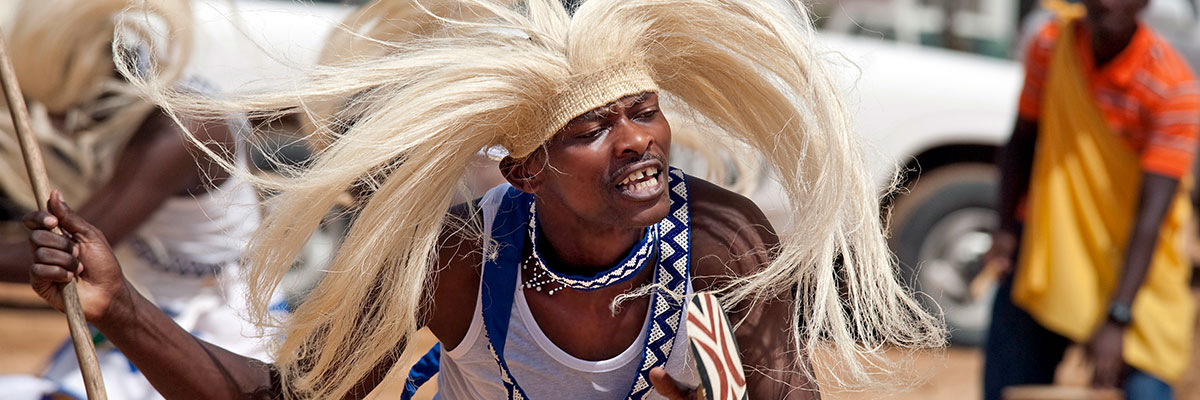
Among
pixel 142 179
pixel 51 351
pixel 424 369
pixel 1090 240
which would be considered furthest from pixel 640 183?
pixel 51 351

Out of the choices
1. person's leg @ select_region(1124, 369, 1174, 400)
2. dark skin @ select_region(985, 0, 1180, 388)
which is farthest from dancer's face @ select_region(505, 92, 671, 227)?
person's leg @ select_region(1124, 369, 1174, 400)

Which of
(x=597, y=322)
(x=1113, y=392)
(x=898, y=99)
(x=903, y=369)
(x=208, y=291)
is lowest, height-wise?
(x=898, y=99)

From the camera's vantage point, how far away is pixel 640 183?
6.68 feet

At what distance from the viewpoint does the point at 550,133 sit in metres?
2.10

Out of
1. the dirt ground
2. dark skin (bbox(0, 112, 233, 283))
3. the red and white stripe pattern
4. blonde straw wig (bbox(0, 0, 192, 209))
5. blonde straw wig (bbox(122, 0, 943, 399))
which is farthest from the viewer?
the dirt ground

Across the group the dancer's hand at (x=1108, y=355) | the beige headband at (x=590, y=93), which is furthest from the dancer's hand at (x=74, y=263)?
the dancer's hand at (x=1108, y=355)

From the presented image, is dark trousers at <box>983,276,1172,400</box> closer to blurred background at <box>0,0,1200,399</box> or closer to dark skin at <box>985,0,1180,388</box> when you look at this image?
dark skin at <box>985,0,1180,388</box>

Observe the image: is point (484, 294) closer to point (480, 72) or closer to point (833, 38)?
point (480, 72)

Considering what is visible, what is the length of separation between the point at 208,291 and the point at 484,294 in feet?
4.15

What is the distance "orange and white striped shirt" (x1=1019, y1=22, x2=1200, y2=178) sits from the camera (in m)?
3.57

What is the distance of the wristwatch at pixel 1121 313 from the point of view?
143 inches

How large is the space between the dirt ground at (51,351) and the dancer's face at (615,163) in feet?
9.61

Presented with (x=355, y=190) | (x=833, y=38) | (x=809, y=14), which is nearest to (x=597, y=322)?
(x=355, y=190)

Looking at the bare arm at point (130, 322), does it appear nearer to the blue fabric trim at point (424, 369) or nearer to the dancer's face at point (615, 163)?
the blue fabric trim at point (424, 369)
